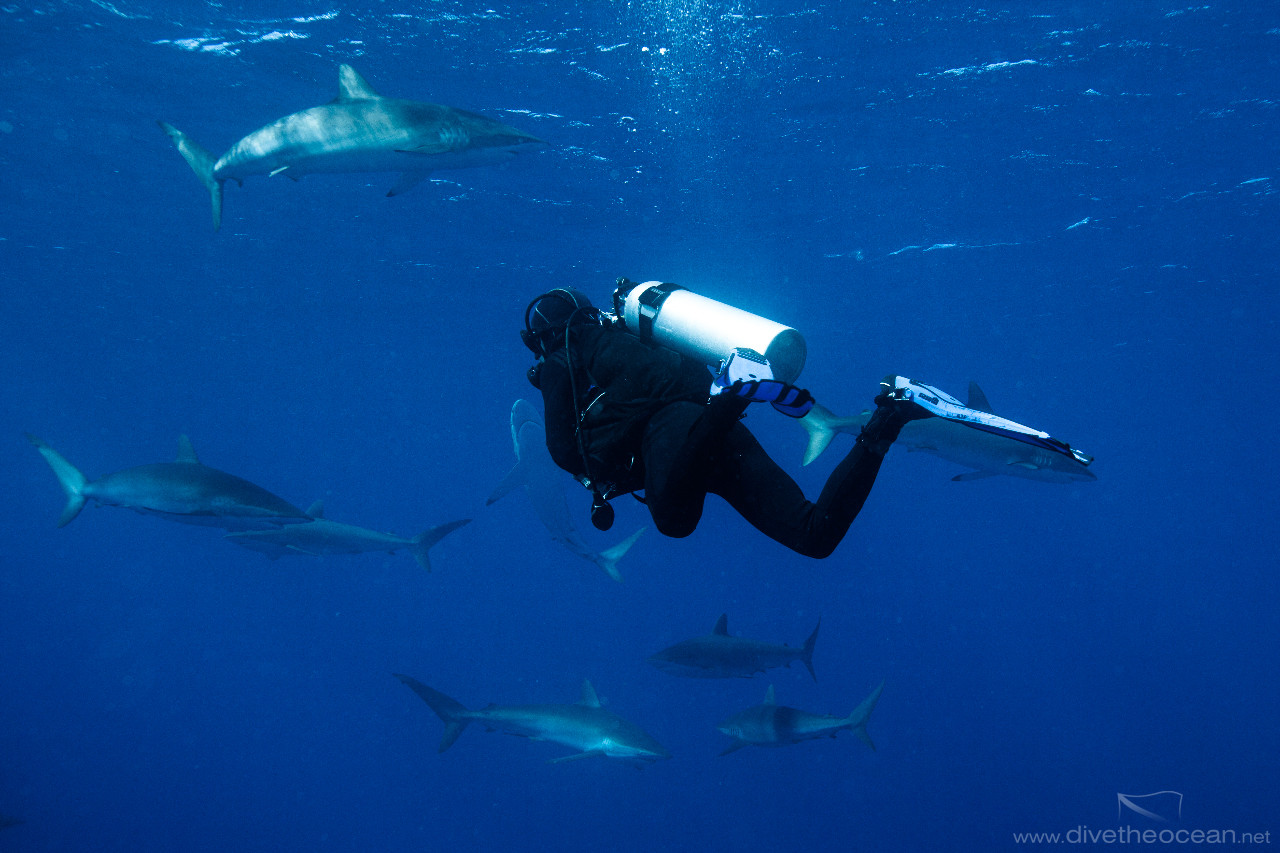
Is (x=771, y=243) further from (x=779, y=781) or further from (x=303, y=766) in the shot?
(x=303, y=766)

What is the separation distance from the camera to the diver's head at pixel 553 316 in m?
4.45

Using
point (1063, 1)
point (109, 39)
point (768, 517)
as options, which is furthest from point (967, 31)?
point (109, 39)

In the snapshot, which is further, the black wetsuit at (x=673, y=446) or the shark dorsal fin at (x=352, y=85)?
the shark dorsal fin at (x=352, y=85)

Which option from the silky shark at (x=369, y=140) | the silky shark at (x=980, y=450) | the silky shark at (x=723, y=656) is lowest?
the silky shark at (x=723, y=656)

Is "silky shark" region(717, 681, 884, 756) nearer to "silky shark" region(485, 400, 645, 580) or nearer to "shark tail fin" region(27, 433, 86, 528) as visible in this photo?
"silky shark" region(485, 400, 645, 580)

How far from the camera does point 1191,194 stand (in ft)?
61.7

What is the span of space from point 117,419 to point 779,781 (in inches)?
2924

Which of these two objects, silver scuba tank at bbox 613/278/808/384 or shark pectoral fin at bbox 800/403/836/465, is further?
shark pectoral fin at bbox 800/403/836/465

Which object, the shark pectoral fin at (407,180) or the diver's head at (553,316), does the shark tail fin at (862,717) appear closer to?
the diver's head at (553,316)

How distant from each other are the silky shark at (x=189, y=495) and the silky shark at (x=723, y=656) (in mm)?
6179

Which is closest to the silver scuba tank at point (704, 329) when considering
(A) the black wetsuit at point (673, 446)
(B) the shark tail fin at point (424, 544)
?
(A) the black wetsuit at point (673, 446)

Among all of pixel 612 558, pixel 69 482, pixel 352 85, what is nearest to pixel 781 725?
pixel 612 558

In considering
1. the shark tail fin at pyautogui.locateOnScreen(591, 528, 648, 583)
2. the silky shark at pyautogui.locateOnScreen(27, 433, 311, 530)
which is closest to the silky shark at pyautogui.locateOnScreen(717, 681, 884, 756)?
the shark tail fin at pyautogui.locateOnScreen(591, 528, 648, 583)

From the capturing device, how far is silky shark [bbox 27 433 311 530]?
796cm
